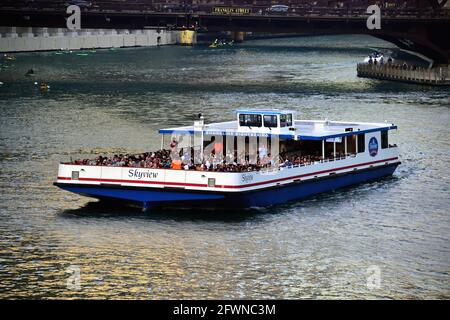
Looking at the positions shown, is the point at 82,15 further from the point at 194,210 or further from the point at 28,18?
the point at 194,210

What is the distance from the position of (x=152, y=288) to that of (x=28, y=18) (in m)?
115

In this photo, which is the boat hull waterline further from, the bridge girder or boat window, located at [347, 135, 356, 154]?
the bridge girder

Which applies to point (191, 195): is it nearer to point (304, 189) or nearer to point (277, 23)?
point (304, 189)

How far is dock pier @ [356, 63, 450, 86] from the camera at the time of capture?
5615 inches

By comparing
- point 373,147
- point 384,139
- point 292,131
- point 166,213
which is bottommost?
point 166,213

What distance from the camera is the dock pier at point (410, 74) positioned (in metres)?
143

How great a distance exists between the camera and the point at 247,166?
6331cm

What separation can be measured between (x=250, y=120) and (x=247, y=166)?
6065 mm

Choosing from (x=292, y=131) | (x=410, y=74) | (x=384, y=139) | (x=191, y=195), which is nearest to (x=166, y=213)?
→ (x=191, y=195)

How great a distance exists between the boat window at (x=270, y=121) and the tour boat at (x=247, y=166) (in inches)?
1.9

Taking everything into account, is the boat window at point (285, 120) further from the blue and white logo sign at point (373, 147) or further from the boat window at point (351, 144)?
the blue and white logo sign at point (373, 147)

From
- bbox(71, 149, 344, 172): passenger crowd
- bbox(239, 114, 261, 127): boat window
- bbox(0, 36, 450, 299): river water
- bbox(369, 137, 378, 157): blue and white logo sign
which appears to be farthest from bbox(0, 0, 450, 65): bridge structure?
bbox(71, 149, 344, 172): passenger crowd

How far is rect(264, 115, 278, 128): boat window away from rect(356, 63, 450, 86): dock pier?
249ft

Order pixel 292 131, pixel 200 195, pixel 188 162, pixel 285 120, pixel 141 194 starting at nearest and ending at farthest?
pixel 200 195
pixel 141 194
pixel 188 162
pixel 292 131
pixel 285 120
